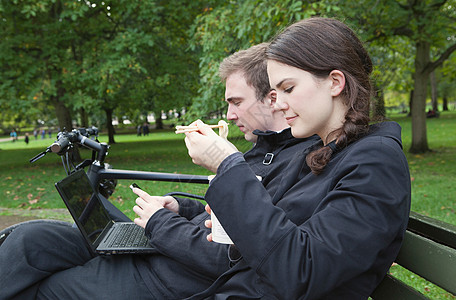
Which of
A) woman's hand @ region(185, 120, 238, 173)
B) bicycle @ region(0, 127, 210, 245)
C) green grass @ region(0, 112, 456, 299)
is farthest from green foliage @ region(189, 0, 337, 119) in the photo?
woman's hand @ region(185, 120, 238, 173)

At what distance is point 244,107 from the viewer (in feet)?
7.63

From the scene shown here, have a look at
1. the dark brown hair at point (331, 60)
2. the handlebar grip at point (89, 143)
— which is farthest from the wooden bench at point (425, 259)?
the handlebar grip at point (89, 143)

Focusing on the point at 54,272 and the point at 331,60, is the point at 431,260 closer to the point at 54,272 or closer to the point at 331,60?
the point at 331,60

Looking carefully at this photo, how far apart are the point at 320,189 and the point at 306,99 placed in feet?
0.92

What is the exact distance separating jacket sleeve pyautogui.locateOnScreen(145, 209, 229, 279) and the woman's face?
59 cm

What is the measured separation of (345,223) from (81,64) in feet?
Answer: 39.5

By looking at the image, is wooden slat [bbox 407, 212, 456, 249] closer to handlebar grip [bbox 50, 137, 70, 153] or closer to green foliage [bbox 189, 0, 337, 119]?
handlebar grip [bbox 50, 137, 70, 153]

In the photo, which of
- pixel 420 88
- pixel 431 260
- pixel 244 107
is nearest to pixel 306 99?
pixel 431 260

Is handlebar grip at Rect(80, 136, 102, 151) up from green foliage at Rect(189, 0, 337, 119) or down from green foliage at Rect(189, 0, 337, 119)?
down

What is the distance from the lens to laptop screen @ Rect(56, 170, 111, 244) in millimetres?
1887

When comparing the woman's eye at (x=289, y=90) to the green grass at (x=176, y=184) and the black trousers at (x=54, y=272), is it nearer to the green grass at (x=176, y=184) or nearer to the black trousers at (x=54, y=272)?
the green grass at (x=176, y=184)

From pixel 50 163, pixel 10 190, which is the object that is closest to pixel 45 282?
pixel 10 190

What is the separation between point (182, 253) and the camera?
1653 millimetres

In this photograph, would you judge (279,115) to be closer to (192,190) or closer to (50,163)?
(192,190)
